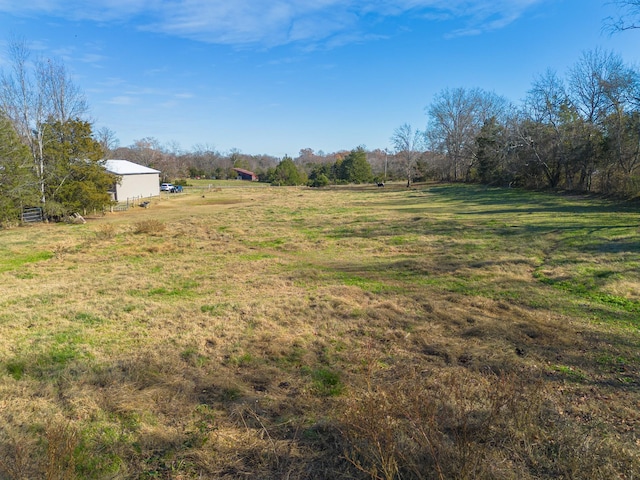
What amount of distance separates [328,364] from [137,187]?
43.2m

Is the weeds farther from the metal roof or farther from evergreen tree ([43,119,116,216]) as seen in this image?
the metal roof

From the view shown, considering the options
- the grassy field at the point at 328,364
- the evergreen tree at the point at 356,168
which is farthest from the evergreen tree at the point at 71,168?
the evergreen tree at the point at 356,168

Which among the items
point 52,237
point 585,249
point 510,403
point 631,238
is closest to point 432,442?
point 510,403

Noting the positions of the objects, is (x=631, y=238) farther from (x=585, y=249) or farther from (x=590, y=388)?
(x=590, y=388)

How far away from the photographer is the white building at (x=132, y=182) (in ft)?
130

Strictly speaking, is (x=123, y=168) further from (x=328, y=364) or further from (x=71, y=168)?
(x=328, y=364)

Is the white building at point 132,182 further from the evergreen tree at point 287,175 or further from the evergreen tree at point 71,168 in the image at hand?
the evergreen tree at point 287,175

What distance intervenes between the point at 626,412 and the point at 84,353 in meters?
7.67

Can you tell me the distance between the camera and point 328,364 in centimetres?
584

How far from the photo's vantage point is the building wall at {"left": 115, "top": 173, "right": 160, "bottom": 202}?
40031 mm

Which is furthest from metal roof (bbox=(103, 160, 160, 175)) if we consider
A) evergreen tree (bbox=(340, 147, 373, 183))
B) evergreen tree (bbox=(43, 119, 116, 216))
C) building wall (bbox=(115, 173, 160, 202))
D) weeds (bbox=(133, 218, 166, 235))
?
evergreen tree (bbox=(340, 147, 373, 183))

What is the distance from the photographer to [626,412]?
4.30 meters

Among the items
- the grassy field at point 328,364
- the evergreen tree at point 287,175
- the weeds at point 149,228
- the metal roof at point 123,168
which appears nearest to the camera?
the grassy field at point 328,364

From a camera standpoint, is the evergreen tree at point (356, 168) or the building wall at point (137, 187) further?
the evergreen tree at point (356, 168)
